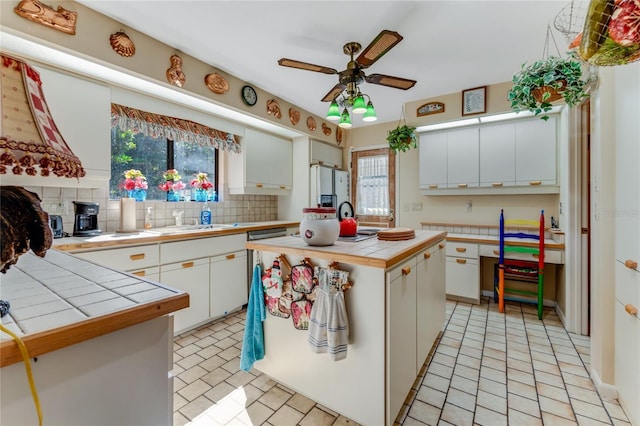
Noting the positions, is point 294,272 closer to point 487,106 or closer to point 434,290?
point 434,290

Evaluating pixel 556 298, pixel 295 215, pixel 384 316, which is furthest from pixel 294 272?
pixel 556 298

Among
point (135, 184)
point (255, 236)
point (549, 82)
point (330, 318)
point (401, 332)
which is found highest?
point (549, 82)

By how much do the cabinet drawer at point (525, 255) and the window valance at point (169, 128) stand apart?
3.23 m

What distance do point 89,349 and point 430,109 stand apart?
12.7 feet

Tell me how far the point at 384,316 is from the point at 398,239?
68 cm

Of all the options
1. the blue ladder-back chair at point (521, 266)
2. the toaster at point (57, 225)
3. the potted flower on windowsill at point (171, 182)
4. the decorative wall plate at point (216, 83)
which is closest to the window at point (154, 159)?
the potted flower on windowsill at point (171, 182)

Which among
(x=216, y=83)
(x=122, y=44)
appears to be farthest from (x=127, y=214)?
(x=216, y=83)

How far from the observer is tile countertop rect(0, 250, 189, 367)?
0.55 m

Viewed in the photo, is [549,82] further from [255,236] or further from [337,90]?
[255,236]

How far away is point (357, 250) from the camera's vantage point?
5.05 feet

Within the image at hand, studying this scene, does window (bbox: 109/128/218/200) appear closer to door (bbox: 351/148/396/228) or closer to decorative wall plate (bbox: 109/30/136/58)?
decorative wall plate (bbox: 109/30/136/58)

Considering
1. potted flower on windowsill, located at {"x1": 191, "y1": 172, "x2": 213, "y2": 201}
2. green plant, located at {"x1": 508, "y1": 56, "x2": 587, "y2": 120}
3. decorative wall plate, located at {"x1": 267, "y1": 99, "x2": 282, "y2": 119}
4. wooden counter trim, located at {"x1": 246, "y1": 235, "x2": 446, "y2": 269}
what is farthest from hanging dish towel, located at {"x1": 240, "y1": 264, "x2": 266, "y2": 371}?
decorative wall plate, located at {"x1": 267, "y1": 99, "x2": 282, "y2": 119}

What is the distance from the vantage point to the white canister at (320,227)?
1.62 metres

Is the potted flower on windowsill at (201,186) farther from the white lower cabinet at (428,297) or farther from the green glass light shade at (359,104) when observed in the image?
the white lower cabinet at (428,297)
